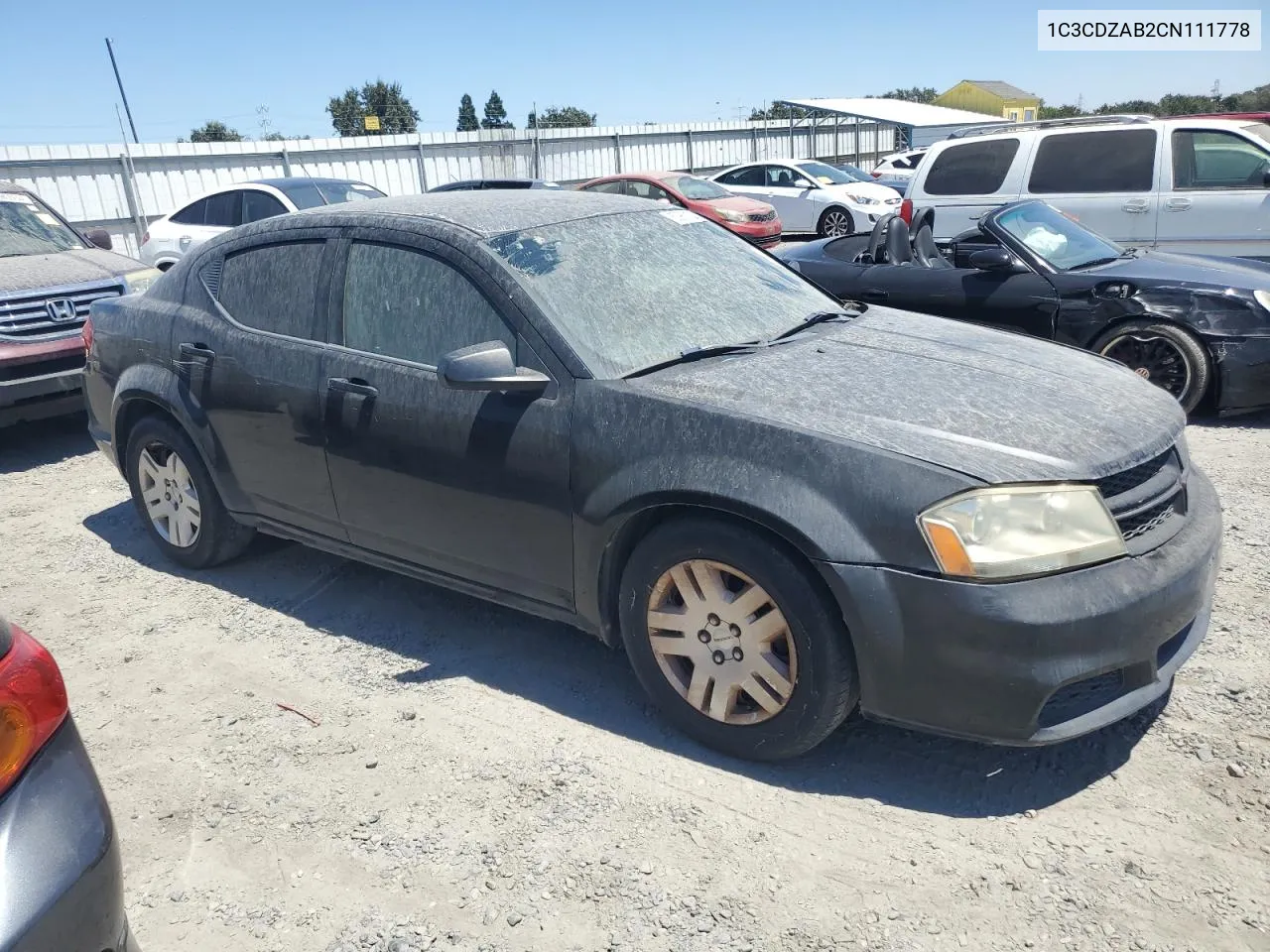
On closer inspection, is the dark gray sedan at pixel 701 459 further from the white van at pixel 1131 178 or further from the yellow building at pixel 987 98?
the yellow building at pixel 987 98

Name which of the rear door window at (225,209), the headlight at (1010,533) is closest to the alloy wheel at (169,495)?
the headlight at (1010,533)

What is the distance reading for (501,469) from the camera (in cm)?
321

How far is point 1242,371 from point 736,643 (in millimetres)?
4572

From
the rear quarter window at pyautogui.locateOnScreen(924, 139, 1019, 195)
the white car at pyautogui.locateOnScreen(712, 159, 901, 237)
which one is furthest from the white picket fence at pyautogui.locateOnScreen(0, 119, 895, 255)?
the rear quarter window at pyautogui.locateOnScreen(924, 139, 1019, 195)

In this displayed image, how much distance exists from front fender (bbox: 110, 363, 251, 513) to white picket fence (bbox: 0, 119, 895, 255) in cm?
1279

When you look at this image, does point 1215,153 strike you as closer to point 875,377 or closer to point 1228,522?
point 1228,522

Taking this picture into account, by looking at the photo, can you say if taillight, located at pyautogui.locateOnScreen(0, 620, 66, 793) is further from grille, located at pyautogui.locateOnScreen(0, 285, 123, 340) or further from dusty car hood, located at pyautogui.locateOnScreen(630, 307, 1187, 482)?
grille, located at pyautogui.locateOnScreen(0, 285, 123, 340)

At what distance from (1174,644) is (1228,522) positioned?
83.3 inches

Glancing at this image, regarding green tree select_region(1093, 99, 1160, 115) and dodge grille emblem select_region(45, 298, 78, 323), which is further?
green tree select_region(1093, 99, 1160, 115)

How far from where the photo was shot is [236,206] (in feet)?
38.3

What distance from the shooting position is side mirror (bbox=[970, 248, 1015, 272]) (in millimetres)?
6180

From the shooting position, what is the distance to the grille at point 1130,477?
266 cm

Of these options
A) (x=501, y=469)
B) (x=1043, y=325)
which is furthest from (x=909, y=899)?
(x=1043, y=325)

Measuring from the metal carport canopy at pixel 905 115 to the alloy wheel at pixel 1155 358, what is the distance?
23982mm
